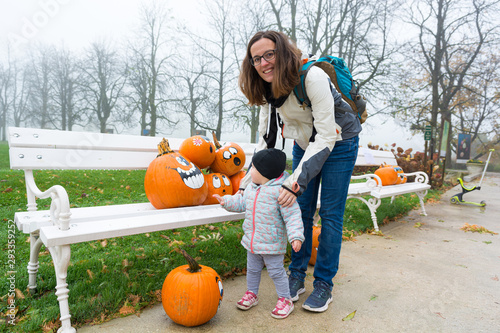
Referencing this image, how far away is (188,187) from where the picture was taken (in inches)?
111

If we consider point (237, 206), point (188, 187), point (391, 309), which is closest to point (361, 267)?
point (391, 309)

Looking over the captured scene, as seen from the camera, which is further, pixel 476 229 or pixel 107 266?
pixel 476 229

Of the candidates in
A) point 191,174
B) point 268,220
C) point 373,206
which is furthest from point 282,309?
point 373,206

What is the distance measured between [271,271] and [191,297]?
55cm

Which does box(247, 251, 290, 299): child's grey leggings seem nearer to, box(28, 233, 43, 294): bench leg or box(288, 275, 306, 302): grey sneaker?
box(288, 275, 306, 302): grey sneaker

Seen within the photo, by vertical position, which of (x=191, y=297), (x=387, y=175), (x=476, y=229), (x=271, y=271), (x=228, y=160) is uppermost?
(x=228, y=160)

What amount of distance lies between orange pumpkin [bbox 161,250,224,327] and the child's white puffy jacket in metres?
0.37

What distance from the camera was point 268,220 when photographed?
2.18 meters

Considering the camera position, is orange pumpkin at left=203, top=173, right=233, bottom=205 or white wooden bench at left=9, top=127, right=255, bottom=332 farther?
orange pumpkin at left=203, top=173, right=233, bottom=205

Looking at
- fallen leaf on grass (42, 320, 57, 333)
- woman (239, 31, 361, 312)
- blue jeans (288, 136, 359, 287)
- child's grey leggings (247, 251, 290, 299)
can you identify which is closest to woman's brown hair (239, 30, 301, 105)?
woman (239, 31, 361, 312)

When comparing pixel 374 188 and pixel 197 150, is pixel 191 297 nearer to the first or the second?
pixel 197 150

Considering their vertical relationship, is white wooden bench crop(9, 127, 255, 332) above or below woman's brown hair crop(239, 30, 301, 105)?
below

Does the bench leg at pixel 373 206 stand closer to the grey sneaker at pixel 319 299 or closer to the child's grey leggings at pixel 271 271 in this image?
the grey sneaker at pixel 319 299

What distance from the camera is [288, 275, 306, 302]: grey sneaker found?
2481mm
